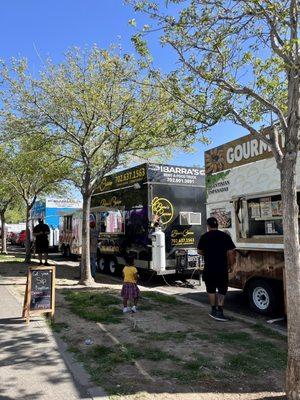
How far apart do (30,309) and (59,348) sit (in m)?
1.65

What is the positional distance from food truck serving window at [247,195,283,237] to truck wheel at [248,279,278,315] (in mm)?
981

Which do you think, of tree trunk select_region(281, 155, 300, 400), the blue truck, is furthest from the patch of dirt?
the blue truck

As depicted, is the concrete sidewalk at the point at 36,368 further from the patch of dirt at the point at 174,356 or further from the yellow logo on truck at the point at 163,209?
the yellow logo on truck at the point at 163,209

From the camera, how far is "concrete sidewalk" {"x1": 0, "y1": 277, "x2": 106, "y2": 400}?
457 cm

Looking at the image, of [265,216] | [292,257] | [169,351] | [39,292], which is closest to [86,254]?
[39,292]

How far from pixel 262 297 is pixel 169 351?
11.2 feet

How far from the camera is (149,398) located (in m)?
4.48

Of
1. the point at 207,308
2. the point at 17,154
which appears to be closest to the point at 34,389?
the point at 207,308

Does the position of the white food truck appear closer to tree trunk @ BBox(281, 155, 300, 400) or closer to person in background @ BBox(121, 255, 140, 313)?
person in background @ BBox(121, 255, 140, 313)

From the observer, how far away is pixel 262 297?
884 centimetres

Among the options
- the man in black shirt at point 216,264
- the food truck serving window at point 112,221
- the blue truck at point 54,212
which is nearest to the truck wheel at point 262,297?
the man in black shirt at point 216,264

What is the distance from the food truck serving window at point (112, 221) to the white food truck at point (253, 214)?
5.13 m

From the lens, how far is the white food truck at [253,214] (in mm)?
8477

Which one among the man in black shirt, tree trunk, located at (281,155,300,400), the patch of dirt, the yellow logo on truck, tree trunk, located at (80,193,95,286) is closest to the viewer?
tree trunk, located at (281,155,300,400)
